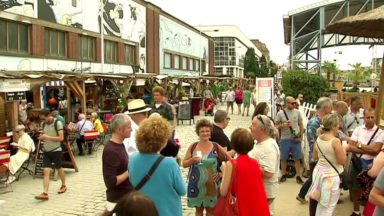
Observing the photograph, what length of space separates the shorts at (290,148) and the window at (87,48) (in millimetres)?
20760

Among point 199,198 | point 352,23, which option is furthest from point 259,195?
point 352,23

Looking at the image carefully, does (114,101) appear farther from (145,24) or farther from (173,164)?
(173,164)

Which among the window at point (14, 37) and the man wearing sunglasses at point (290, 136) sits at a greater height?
the window at point (14, 37)

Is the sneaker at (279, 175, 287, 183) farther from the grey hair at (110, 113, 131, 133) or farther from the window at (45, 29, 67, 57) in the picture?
the window at (45, 29, 67, 57)

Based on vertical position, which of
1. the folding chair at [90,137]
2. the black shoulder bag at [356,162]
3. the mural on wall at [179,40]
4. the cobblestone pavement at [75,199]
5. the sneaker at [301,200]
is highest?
the mural on wall at [179,40]

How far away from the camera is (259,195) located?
4582 millimetres

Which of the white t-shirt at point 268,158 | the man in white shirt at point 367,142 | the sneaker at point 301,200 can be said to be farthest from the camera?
the sneaker at point 301,200

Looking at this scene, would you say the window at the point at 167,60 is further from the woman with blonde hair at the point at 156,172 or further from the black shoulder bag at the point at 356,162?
the woman with blonde hair at the point at 156,172

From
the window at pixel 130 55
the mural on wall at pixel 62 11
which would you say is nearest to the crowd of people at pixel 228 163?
the mural on wall at pixel 62 11

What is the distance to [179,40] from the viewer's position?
174 feet

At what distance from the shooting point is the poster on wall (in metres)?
14.1

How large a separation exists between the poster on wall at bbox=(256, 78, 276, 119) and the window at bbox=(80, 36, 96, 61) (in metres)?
16.3

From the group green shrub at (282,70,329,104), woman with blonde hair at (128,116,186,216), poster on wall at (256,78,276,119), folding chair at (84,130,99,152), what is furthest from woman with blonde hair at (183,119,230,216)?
green shrub at (282,70,329,104)

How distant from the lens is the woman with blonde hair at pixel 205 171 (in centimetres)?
535
